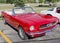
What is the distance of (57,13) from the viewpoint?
1117cm

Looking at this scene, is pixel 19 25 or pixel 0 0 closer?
pixel 19 25

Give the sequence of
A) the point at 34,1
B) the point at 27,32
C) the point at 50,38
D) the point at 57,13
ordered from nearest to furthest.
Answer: the point at 27,32 < the point at 50,38 < the point at 57,13 < the point at 34,1

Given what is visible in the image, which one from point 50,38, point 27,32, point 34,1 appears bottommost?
point 34,1

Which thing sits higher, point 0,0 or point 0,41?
point 0,41

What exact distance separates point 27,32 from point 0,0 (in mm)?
44868

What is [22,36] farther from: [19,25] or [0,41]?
[0,41]

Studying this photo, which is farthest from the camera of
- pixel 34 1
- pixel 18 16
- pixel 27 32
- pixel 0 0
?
pixel 34 1

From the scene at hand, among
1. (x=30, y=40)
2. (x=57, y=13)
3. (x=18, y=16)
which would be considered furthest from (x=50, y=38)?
(x=57, y=13)

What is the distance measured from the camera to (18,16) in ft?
28.3

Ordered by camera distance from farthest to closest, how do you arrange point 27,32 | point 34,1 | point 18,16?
point 34,1, point 18,16, point 27,32

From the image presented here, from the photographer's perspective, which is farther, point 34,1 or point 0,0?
point 34,1

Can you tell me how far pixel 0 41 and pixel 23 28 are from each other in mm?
1147

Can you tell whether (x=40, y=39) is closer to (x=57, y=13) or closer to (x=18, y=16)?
(x=18, y=16)

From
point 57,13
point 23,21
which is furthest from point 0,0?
point 23,21
